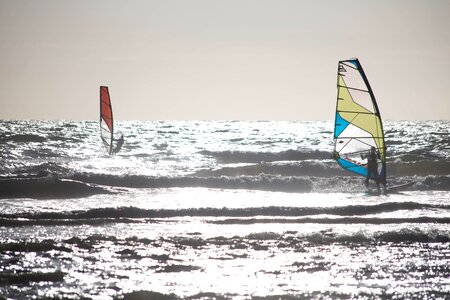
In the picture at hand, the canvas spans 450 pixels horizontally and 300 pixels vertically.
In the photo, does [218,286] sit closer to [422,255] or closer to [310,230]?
[422,255]

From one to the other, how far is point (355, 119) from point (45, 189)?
10.1 m

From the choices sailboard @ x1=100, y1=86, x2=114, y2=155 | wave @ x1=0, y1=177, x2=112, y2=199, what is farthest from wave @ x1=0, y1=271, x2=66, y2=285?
sailboard @ x1=100, y1=86, x2=114, y2=155

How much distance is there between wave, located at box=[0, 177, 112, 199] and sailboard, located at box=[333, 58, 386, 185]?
7.76 metres

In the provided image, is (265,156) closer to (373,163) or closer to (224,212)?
(373,163)

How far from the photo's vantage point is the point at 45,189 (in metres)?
18.9

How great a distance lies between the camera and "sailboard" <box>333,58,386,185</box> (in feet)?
53.1

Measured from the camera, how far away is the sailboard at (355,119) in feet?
53.1

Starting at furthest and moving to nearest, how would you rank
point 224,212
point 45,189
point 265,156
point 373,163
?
point 265,156
point 45,189
point 373,163
point 224,212

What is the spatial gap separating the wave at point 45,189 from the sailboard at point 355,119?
305 inches

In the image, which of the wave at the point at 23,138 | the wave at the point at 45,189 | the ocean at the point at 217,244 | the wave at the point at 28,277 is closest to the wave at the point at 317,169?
the ocean at the point at 217,244

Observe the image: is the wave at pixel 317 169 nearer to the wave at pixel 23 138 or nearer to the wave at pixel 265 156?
the wave at pixel 265 156

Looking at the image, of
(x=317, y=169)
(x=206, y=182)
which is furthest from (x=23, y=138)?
(x=206, y=182)

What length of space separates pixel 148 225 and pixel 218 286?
5.31 m

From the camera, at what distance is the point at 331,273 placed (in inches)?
297
